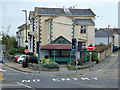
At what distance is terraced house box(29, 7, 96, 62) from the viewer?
4012cm

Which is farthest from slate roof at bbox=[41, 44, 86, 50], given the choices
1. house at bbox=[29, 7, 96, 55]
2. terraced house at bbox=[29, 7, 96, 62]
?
house at bbox=[29, 7, 96, 55]

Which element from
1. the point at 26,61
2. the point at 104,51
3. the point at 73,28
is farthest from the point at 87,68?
the point at 104,51

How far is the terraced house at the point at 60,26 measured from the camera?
40.1 metres

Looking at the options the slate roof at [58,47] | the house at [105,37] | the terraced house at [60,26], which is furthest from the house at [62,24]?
the house at [105,37]

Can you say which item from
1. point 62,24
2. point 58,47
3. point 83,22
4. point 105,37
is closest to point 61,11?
point 62,24

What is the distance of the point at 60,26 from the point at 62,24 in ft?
1.60

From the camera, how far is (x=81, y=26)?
43.2m

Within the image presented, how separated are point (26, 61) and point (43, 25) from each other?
9319 mm

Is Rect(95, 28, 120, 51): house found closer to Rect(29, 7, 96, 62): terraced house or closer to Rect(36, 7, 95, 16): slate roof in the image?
Rect(36, 7, 95, 16): slate roof

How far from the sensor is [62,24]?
135 feet

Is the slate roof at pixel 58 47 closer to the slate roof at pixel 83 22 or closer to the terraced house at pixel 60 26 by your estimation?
the terraced house at pixel 60 26

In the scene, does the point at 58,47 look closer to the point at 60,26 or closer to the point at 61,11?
the point at 60,26

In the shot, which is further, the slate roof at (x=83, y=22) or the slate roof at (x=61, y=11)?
the slate roof at (x=83, y=22)

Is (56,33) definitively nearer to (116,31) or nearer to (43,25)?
(43,25)
